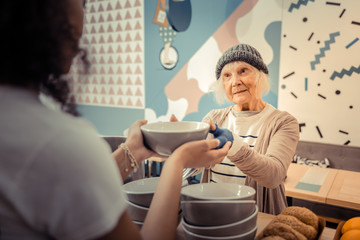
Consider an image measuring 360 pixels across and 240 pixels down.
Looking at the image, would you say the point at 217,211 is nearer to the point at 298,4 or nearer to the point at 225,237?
the point at 225,237

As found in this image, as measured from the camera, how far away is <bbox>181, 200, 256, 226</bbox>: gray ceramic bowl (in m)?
0.70

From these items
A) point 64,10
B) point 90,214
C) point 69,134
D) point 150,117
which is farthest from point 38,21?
point 150,117

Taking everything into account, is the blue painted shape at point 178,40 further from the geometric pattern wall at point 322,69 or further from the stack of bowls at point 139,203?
the stack of bowls at point 139,203

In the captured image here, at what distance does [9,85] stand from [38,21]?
11 cm

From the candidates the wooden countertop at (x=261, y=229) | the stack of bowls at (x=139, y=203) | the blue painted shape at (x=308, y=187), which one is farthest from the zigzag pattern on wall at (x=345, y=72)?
the stack of bowls at (x=139, y=203)

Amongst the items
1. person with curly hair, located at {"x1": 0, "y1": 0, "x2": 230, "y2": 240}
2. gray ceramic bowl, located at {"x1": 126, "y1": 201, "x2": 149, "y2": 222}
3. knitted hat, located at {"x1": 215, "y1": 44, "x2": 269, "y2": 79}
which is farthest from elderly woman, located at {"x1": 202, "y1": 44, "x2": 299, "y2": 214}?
person with curly hair, located at {"x1": 0, "y1": 0, "x2": 230, "y2": 240}

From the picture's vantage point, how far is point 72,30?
18.5 inches

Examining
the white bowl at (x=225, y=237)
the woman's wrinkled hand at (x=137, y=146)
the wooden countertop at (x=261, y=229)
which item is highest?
the woman's wrinkled hand at (x=137, y=146)

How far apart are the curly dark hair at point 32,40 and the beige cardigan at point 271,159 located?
840 millimetres

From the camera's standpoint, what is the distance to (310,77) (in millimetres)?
2768

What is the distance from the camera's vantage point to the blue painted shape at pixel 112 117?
3.98 metres

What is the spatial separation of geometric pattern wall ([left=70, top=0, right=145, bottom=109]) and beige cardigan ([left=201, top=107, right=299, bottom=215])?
2.55 meters

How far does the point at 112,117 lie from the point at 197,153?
140 inches

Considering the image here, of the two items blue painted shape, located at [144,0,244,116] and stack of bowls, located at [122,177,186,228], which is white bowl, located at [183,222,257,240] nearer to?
stack of bowls, located at [122,177,186,228]
